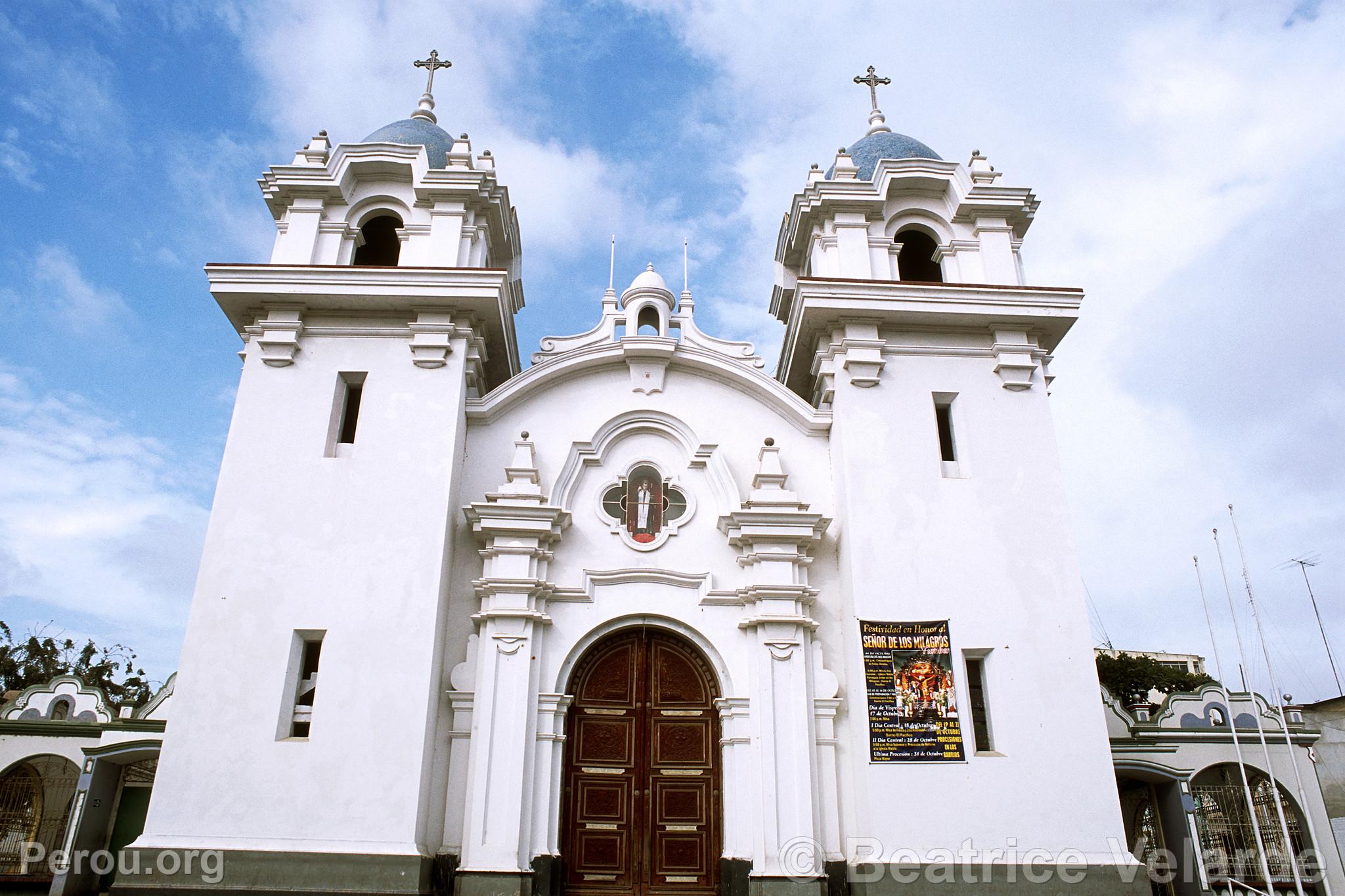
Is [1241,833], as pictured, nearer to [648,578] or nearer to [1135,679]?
[648,578]

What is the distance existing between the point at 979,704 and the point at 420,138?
13400mm

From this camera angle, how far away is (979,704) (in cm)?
1351

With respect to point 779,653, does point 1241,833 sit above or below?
below

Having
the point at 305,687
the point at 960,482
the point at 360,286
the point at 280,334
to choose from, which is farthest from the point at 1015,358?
the point at 305,687

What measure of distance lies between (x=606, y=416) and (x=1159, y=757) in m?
11.8

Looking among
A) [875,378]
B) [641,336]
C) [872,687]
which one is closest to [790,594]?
[872,687]

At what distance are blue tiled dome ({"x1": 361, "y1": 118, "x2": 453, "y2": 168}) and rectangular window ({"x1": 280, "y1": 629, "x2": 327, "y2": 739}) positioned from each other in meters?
8.54

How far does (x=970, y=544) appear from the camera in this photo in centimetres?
1412

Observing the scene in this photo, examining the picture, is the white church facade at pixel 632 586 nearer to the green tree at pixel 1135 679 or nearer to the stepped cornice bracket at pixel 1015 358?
the stepped cornice bracket at pixel 1015 358

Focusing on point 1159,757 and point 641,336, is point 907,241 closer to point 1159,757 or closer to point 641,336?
point 641,336

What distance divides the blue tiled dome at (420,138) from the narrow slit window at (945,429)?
9296 mm

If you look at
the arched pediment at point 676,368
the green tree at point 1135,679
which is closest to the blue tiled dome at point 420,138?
the arched pediment at point 676,368

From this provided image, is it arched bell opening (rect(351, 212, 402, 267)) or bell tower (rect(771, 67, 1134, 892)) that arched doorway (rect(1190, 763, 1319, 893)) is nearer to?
bell tower (rect(771, 67, 1134, 892))

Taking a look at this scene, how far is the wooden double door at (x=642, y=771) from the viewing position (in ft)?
43.4
